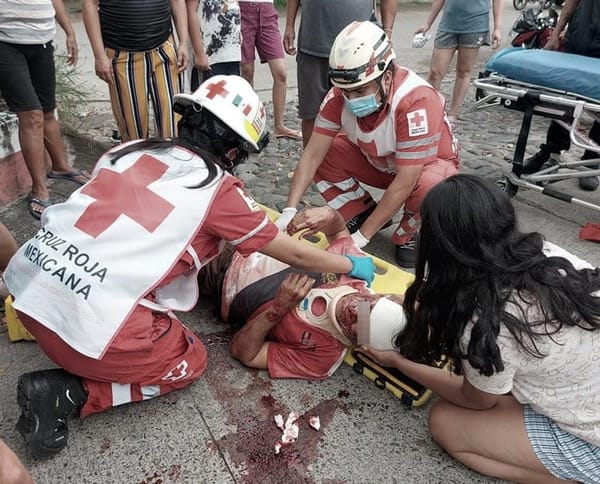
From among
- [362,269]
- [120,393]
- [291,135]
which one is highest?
[362,269]

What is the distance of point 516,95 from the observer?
3.42 metres

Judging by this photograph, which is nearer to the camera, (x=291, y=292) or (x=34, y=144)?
(x=291, y=292)

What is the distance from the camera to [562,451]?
174 cm

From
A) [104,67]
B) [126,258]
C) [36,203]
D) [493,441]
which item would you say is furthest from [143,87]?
[493,441]

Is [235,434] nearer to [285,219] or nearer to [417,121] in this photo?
[285,219]

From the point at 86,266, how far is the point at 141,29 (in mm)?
2137

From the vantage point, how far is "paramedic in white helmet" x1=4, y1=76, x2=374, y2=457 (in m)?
1.77

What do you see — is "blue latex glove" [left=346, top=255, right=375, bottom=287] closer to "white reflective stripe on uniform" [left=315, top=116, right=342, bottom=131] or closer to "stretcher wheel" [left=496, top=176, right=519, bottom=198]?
"white reflective stripe on uniform" [left=315, top=116, right=342, bottom=131]

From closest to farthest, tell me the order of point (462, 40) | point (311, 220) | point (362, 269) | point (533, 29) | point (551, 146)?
point (362, 269) → point (311, 220) → point (551, 146) → point (462, 40) → point (533, 29)

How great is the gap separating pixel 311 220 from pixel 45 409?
4.30 feet

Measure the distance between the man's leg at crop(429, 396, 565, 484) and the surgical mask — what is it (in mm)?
1457

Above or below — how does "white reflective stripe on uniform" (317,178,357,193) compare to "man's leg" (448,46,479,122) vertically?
below

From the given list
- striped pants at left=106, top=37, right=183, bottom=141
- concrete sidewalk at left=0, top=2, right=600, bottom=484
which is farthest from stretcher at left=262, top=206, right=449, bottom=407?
striped pants at left=106, top=37, right=183, bottom=141

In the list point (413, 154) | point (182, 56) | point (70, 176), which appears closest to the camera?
point (413, 154)
